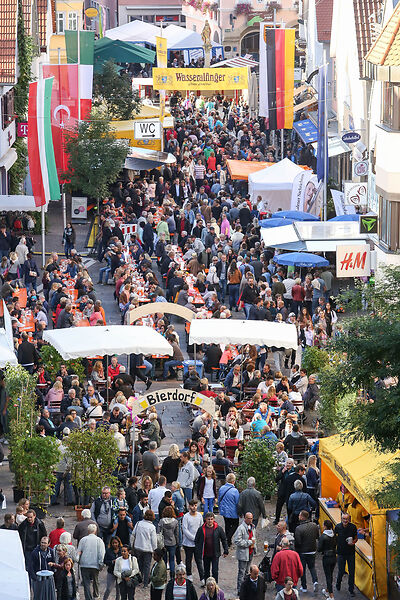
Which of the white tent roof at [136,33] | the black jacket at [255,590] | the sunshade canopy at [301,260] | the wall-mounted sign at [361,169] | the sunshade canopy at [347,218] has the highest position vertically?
the white tent roof at [136,33]

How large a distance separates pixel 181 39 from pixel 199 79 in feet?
85.4

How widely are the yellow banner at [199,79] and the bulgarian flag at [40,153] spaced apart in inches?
717

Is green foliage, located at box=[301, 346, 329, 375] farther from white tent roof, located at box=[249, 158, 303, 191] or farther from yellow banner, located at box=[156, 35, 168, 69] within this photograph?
yellow banner, located at box=[156, 35, 168, 69]

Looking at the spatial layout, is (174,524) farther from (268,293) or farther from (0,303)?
(268,293)

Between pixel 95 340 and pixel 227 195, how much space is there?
64.4 ft

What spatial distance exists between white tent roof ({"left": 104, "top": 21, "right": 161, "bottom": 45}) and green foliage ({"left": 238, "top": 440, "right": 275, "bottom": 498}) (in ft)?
202

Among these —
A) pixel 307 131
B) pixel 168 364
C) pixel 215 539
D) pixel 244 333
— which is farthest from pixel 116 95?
pixel 215 539

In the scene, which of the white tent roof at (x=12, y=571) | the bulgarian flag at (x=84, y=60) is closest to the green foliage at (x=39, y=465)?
the white tent roof at (x=12, y=571)

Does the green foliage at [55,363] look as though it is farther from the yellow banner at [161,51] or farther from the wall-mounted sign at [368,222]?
the yellow banner at [161,51]

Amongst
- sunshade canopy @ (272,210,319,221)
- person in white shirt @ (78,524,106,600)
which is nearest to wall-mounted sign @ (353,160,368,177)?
sunshade canopy @ (272,210,319,221)

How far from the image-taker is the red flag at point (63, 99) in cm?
4253

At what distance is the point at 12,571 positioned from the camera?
15.5 m

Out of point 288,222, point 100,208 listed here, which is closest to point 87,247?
point 100,208

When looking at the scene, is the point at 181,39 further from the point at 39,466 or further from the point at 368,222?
the point at 39,466
